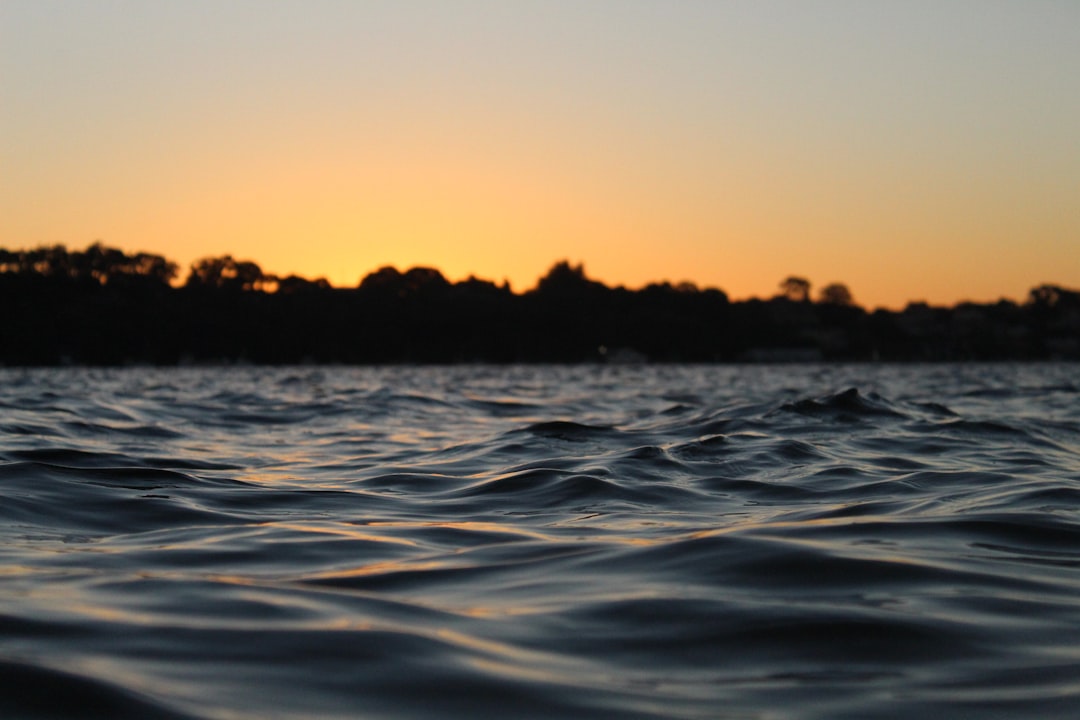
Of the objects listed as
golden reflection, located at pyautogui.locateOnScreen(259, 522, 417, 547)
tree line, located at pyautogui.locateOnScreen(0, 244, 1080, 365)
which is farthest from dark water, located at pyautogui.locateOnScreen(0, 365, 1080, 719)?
tree line, located at pyautogui.locateOnScreen(0, 244, 1080, 365)

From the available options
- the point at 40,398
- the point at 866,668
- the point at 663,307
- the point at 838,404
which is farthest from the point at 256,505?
the point at 663,307

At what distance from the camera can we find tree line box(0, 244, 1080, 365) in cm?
13875

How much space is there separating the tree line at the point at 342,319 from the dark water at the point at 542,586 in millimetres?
134215

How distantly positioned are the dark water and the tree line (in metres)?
134

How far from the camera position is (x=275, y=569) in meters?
5.40

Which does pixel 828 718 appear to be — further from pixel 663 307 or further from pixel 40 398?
pixel 663 307

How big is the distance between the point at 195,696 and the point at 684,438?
11.2m

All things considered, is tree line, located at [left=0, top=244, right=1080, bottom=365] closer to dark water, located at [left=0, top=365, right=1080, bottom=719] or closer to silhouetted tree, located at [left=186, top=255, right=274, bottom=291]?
silhouetted tree, located at [left=186, top=255, right=274, bottom=291]

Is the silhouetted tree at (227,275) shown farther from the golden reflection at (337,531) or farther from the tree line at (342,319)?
the golden reflection at (337,531)

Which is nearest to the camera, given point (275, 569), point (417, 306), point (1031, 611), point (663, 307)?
point (1031, 611)

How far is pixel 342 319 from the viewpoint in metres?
157

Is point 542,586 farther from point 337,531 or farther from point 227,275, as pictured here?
point 227,275

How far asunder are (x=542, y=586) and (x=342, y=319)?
155 meters

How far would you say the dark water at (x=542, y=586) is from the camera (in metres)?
3.39
